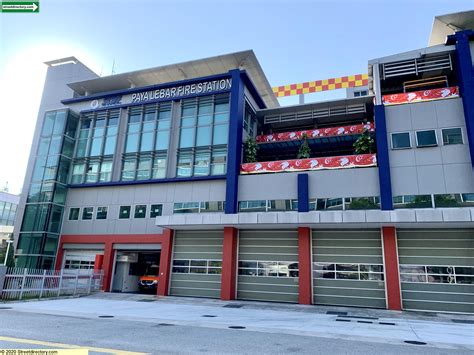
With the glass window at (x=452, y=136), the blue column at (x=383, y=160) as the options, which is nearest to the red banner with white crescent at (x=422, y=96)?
the blue column at (x=383, y=160)

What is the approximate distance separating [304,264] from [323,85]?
23.0 metres

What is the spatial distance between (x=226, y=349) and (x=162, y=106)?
910 inches

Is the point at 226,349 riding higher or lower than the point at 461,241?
lower

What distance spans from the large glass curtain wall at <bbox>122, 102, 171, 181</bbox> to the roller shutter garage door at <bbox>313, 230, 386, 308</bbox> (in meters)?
13.2

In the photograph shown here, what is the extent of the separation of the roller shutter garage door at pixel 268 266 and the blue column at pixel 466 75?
11.7 m

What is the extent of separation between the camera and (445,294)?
17953 millimetres

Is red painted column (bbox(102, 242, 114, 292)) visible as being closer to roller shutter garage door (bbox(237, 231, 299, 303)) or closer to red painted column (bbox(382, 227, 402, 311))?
roller shutter garage door (bbox(237, 231, 299, 303))

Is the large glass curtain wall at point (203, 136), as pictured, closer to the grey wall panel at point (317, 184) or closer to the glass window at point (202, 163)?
the glass window at point (202, 163)

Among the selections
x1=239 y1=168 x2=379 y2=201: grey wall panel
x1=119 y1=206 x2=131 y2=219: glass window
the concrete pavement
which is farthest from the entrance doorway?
the concrete pavement

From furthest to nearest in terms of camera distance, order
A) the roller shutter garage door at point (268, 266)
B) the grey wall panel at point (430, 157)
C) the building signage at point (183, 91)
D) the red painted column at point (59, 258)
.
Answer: the red painted column at point (59, 258)
the building signage at point (183, 91)
the roller shutter garage door at point (268, 266)
the grey wall panel at point (430, 157)

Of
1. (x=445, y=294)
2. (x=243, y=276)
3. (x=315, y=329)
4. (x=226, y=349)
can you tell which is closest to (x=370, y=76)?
(x=445, y=294)

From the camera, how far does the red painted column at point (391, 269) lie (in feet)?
59.1

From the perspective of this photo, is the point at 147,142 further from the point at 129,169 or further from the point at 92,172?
the point at 92,172

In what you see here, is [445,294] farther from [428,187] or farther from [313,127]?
[313,127]
